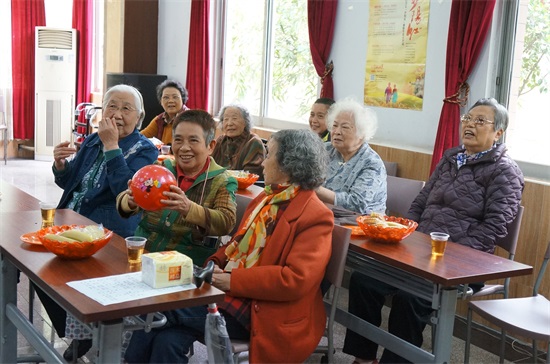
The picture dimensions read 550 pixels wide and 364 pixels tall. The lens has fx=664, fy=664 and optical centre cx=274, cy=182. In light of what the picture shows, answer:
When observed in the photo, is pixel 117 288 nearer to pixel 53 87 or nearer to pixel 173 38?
pixel 173 38

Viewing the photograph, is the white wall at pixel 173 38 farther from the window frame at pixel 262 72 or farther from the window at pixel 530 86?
the window at pixel 530 86

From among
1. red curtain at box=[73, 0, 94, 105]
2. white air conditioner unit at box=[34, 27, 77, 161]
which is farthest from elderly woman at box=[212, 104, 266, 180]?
red curtain at box=[73, 0, 94, 105]

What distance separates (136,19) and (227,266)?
20.5 ft

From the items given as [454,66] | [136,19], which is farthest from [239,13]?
[454,66]

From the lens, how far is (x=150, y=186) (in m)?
2.35

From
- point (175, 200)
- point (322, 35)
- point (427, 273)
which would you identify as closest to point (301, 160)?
point (175, 200)

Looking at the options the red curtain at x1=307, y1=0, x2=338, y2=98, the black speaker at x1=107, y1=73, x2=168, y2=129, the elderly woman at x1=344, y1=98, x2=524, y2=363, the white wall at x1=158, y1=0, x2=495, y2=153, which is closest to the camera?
the elderly woman at x1=344, y1=98, x2=524, y2=363

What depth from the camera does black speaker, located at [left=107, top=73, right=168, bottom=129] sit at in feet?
25.1

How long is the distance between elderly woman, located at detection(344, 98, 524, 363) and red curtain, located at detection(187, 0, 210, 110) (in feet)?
13.5

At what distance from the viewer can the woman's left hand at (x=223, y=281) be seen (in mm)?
2388

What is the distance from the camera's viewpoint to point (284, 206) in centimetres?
252

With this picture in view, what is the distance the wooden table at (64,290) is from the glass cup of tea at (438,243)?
3.33 ft

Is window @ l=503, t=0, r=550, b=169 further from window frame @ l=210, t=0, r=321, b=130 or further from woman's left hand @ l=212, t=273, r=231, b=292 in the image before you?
woman's left hand @ l=212, t=273, r=231, b=292

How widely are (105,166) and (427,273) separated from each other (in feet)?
5.25
